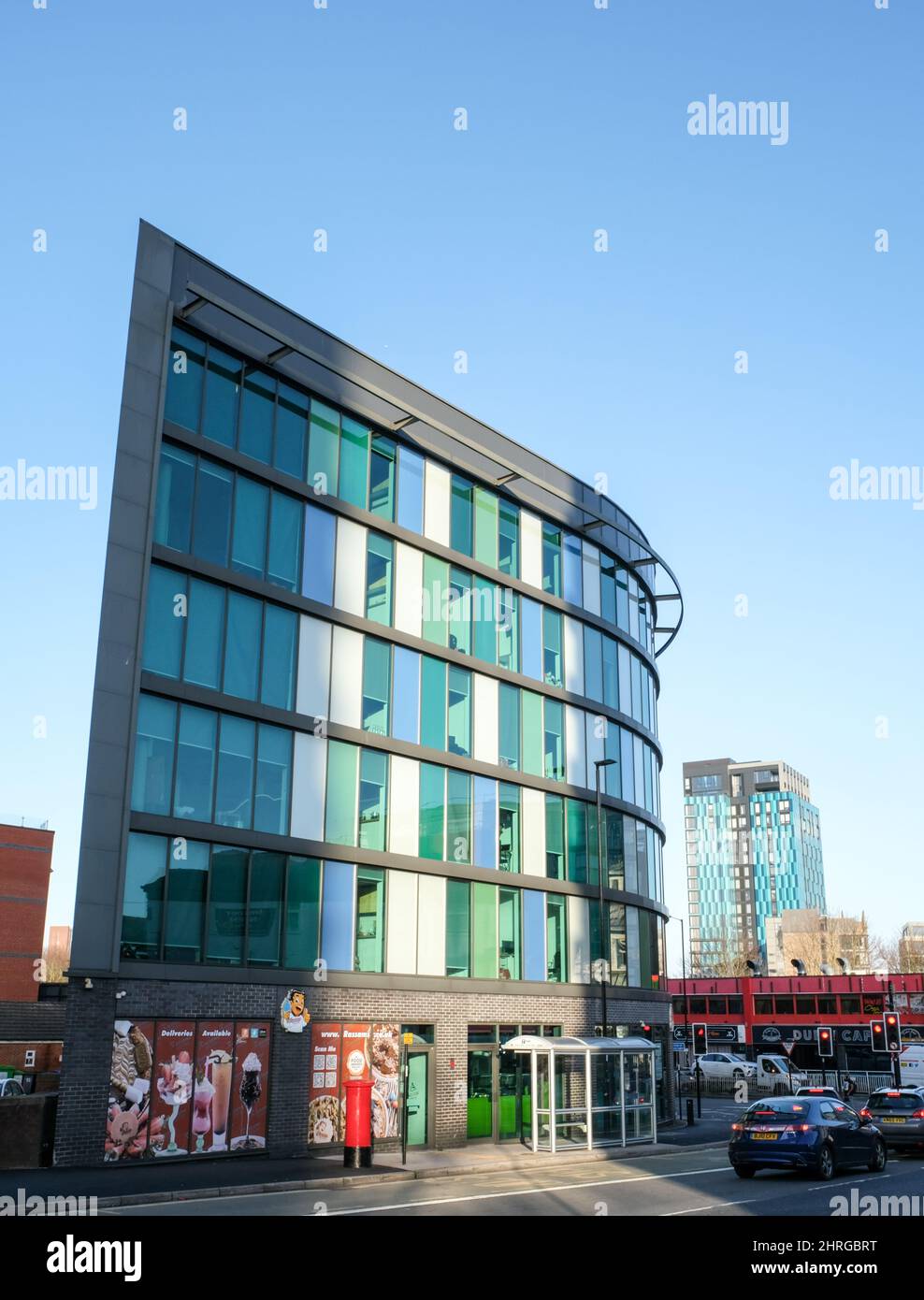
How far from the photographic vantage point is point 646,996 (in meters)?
39.5

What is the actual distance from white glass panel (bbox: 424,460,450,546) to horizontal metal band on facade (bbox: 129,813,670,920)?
9.08m

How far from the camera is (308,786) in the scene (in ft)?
92.0

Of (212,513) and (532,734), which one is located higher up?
(212,513)

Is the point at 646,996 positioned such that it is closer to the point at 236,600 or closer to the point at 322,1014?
the point at 322,1014

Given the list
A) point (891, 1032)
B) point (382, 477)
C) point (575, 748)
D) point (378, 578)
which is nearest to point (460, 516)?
point (382, 477)

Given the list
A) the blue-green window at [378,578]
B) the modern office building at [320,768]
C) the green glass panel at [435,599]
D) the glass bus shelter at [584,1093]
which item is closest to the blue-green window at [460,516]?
the modern office building at [320,768]

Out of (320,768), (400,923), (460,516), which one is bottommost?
(400,923)

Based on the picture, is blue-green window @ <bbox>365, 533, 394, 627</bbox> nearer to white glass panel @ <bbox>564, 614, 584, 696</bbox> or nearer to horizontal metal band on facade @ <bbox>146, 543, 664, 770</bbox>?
horizontal metal band on facade @ <bbox>146, 543, 664, 770</bbox>

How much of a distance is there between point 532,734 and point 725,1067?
Result: 120 ft

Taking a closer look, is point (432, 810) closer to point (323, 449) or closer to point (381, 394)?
point (323, 449)

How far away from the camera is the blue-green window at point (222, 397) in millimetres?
27609

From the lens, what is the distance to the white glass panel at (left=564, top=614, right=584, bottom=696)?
1489 inches
